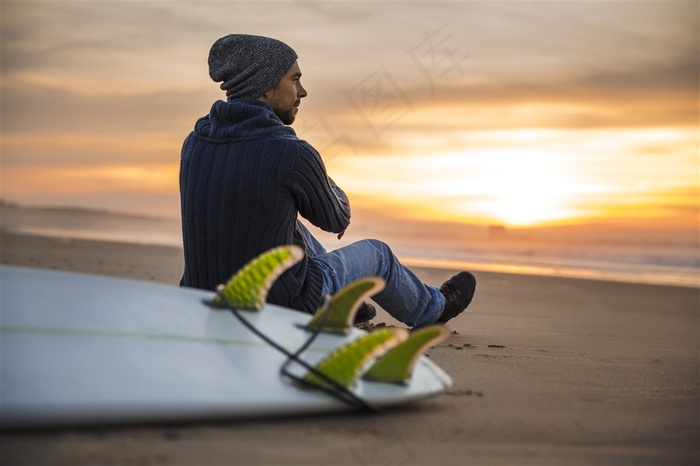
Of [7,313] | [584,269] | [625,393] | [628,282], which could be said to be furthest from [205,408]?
[584,269]

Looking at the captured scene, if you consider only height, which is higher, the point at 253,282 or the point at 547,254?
the point at 253,282

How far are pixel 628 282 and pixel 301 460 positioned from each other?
893 centimetres

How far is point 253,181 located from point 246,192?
47 millimetres

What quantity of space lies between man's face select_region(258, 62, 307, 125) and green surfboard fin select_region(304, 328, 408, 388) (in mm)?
1331

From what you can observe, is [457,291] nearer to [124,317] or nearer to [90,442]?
[124,317]

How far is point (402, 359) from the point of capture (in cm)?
234

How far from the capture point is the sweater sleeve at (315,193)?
300cm

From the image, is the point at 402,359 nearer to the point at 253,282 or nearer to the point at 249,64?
the point at 253,282

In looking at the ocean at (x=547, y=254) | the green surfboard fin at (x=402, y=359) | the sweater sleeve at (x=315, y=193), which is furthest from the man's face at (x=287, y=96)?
the ocean at (x=547, y=254)

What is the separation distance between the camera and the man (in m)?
3.01

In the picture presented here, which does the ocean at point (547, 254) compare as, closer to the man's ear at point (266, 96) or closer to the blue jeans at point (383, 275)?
the blue jeans at point (383, 275)

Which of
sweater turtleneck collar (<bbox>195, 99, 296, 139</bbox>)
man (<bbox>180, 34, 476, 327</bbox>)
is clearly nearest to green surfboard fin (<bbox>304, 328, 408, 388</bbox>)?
man (<bbox>180, 34, 476, 327</bbox>)

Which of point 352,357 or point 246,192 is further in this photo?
point 246,192

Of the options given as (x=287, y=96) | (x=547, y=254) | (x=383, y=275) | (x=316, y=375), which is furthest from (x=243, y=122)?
(x=547, y=254)
